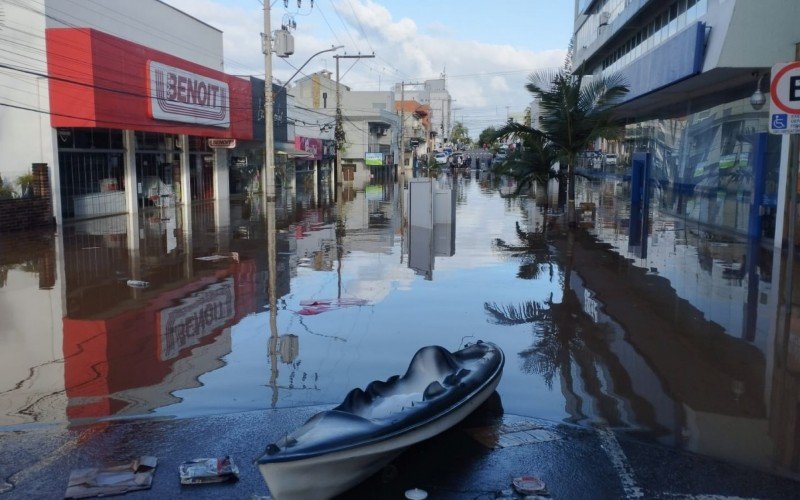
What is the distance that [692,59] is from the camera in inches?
698

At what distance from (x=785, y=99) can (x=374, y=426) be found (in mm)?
6086

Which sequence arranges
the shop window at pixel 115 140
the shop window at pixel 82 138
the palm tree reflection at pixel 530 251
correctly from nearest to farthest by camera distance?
1. the palm tree reflection at pixel 530 251
2. the shop window at pixel 82 138
3. the shop window at pixel 115 140

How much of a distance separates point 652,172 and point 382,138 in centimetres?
4771

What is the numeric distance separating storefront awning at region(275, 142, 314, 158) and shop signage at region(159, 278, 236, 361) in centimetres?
2966

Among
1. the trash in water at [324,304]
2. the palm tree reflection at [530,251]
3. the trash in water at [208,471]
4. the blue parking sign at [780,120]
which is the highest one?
the blue parking sign at [780,120]

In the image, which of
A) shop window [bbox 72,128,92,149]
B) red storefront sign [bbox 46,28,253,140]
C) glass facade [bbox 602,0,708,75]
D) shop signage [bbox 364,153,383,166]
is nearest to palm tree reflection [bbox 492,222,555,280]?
glass facade [bbox 602,0,708,75]

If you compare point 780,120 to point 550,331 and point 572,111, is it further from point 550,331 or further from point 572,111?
point 572,111

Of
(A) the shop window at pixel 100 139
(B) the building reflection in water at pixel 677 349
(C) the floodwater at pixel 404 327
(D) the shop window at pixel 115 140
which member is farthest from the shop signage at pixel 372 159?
(B) the building reflection in water at pixel 677 349

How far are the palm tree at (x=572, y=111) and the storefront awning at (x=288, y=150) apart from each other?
22452mm

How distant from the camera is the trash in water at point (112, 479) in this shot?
15.6ft

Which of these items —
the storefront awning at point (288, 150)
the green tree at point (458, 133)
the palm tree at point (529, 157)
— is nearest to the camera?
the palm tree at point (529, 157)

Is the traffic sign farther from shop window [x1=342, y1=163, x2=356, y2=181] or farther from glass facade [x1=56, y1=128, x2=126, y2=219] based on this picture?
shop window [x1=342, y1=163, x2=356, y2=181]

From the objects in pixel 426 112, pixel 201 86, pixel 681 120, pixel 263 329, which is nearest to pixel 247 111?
pixel 201 86

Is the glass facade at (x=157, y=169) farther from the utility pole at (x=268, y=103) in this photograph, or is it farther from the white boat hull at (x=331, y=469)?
the white boat hull at (x=331, y=469)
